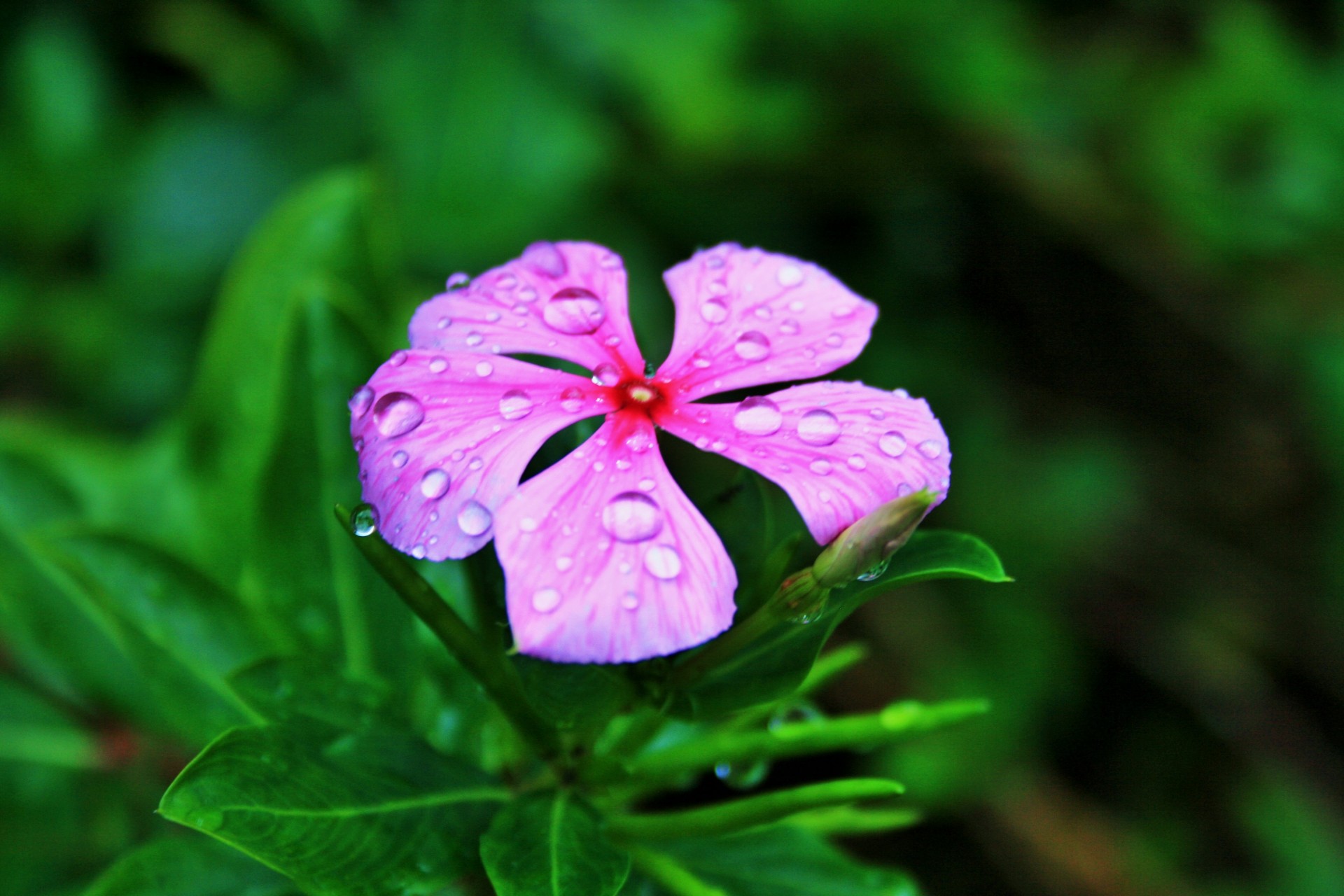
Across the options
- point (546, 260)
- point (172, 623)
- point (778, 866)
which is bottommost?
point (778, 866)

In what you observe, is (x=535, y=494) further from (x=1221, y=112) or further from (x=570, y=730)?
(x=1221, y=112)

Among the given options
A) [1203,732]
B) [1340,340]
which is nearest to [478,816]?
[1203,732]

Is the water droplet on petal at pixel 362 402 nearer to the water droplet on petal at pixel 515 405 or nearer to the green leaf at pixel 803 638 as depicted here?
the water droplet on petal at pixel 515 405

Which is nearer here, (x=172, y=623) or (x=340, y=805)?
(x=340, y=805)

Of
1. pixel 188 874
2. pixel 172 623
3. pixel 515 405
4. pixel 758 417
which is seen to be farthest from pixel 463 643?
pixel 172 623

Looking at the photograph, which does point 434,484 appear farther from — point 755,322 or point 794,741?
point 794,741

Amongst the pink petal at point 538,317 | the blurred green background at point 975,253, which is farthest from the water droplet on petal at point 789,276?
the blurred green background at point 975,253
